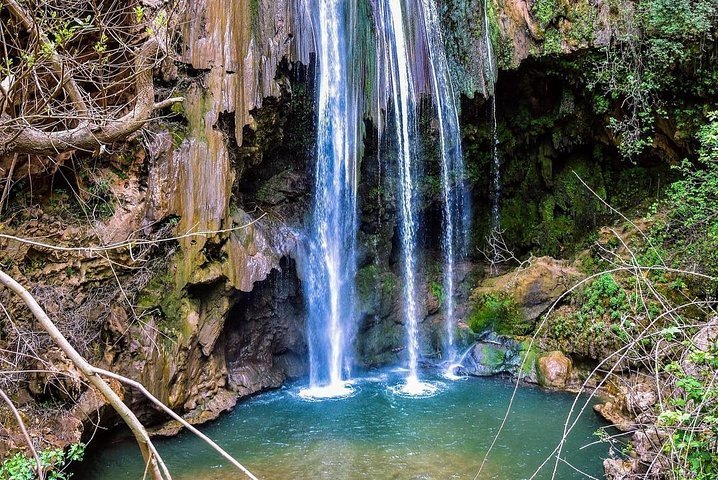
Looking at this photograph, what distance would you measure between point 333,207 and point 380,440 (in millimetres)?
4501

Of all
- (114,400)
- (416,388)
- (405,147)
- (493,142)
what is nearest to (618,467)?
(416,388)

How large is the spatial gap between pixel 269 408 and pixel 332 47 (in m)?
6.37

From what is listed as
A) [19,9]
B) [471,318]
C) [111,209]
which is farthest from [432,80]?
[19,9]

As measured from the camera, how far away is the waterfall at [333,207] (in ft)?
32.5

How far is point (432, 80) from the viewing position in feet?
34.9

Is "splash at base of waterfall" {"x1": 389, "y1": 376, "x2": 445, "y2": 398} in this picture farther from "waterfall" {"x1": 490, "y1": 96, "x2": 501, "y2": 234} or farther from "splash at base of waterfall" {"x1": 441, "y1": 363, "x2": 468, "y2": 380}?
"waterfall" {"x1": 490, "y1": 96, "x2": 501, "y2": 234}

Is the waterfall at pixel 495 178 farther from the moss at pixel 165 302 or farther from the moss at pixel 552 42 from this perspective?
the moss at pixel 165 302

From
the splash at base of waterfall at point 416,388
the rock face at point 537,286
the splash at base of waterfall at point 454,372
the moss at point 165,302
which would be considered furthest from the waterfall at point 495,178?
the moss at point 165,302

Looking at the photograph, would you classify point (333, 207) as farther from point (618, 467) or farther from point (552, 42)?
point (618, 467)

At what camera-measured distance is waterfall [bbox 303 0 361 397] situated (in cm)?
990

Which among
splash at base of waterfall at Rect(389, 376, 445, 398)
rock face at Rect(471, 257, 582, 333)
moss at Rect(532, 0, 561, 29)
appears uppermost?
moss at Rect(532, 0, 561, 29)

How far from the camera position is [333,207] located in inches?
407

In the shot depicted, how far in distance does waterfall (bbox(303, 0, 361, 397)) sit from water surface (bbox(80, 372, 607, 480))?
1.23 meters

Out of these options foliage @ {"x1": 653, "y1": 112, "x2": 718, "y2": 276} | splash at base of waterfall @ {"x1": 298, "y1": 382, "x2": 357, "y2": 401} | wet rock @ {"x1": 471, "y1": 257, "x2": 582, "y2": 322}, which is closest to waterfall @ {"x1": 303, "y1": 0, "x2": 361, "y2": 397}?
splash at base of waterfall @ {"x1": 298, "y1": 382, "x2": 357, "y2": 401}
